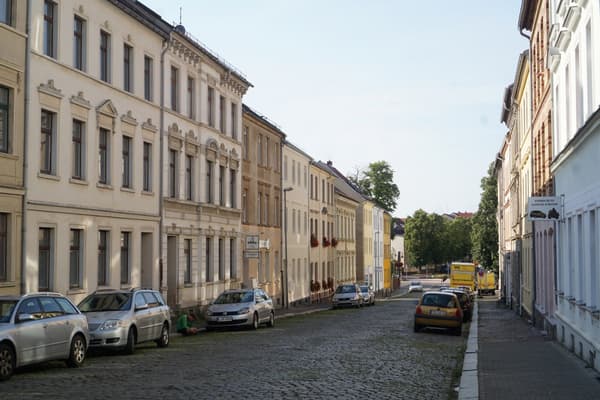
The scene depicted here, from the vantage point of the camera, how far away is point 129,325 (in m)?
20.4

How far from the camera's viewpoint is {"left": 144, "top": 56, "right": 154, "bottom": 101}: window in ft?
107

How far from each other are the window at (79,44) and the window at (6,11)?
13.4 ft

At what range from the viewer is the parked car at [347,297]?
2195 inches

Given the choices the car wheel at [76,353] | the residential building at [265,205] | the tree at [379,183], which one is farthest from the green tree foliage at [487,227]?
the car wheel at [76,353]

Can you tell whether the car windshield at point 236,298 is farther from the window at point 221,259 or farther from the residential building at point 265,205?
the residential building at point 265,205

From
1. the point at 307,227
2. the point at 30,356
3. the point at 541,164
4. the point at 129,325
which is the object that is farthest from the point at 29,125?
the point at 307,227

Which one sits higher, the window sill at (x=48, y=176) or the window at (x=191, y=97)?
the window at (x=191, y=97)

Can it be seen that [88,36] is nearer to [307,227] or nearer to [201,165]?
[201,165]

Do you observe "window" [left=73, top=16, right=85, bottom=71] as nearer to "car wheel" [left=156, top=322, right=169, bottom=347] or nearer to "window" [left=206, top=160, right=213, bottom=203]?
"car wheel" [left=156, top=322, right=169, bottom=347]

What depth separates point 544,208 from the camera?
850 inches

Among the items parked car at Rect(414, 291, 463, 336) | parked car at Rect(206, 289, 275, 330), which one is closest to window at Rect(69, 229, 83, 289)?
parked car at Rect(206, 289, 275, 330)

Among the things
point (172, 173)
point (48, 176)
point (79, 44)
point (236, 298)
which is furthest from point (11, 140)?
point (172, 173)

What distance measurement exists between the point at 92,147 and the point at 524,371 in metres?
16.0

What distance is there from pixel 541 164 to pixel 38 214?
1734 cm
